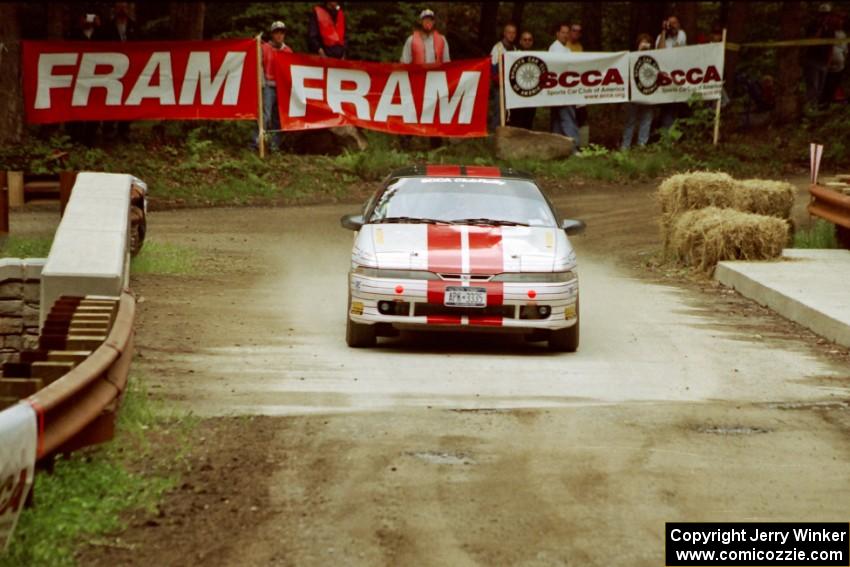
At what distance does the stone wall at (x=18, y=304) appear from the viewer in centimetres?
1161

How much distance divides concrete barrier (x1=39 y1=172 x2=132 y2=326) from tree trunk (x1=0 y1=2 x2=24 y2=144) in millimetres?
10065

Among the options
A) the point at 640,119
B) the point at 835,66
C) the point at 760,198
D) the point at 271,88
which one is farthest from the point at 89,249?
the point at 835,66

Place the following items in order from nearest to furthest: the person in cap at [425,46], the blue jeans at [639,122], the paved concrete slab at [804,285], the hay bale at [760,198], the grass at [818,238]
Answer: the paved concrete slab at [804,285], the hay bale at [760,198], the grass at [818,238], the person in cap at [425,46], the blue jeans at [639,122]

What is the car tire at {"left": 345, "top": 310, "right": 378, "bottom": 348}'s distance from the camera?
11.8 metres

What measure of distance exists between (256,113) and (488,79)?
161 inches

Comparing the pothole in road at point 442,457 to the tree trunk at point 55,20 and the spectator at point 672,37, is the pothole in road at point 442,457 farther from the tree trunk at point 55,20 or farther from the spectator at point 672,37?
the tree trunk at point 55,20

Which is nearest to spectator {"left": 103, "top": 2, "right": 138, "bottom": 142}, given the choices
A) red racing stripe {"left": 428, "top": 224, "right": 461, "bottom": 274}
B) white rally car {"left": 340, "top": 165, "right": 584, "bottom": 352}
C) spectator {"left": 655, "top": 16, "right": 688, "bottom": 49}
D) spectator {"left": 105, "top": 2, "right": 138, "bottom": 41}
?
spectator {"left": 105, "top": 2, "right": 138, "bottom": 41}

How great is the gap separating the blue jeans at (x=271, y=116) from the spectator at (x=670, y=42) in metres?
7.38

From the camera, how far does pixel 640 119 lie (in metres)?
27.7

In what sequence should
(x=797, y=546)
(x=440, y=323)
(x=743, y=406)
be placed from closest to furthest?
(x=797, y=546), (x=743, y=406), (x=440, y=323)

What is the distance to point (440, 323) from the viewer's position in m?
11.5

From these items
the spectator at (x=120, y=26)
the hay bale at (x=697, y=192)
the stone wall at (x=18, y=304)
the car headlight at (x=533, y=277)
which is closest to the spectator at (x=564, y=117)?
the spectator at (x=120, y=26)

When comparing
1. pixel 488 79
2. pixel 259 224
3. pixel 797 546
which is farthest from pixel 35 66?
pixel 797 546

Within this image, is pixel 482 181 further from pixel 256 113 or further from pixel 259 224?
pixel 256 113
